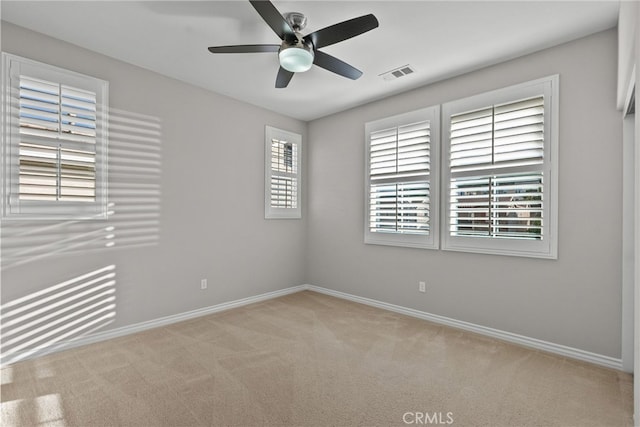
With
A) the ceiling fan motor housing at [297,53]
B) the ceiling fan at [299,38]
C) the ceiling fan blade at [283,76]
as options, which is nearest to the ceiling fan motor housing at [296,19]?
the ceiling fan at [299,38]

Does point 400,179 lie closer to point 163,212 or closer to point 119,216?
point 163,212

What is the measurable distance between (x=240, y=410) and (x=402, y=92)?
3.70 meters

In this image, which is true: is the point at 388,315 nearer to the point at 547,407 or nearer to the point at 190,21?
the point at 547,407

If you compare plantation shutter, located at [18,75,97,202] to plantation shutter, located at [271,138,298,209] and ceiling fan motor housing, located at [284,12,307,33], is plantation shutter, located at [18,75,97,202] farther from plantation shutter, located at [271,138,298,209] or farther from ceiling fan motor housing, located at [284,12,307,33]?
plantation shutter, located at [271,138,298,209]

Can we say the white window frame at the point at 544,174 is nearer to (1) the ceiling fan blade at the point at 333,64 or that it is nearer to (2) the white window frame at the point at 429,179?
(2) the white window frame at the point at 429,179

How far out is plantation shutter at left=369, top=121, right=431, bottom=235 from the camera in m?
3.70

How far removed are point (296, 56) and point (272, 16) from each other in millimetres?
359

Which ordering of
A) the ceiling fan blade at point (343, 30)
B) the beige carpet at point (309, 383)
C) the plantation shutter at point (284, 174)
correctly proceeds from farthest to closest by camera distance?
the plantation shutter at point (284, 174)
the ceiling fan blade at point (343, 30)
the beige carpet at point (309, 383)

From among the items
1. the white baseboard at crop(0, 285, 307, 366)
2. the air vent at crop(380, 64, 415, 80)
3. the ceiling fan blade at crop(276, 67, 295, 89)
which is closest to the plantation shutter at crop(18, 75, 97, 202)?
the white baseboard at crop(0, 285, 307, 366)


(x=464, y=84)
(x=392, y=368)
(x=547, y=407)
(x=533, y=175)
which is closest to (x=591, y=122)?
(x=533, y=175)

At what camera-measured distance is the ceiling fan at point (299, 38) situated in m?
2.07

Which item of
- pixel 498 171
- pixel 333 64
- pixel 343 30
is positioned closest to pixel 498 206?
pixel 498 171

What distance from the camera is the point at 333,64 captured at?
265 centimetres

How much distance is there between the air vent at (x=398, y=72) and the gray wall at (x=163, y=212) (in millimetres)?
1866
